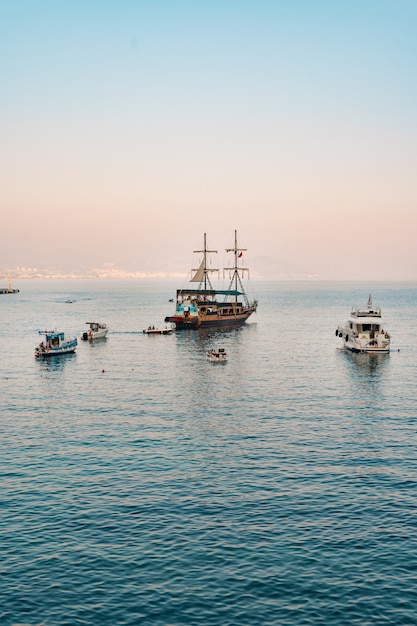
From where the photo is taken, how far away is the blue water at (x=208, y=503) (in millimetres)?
29688

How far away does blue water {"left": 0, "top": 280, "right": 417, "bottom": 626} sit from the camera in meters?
29.7

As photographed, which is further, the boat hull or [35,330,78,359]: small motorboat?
[35,330,78,359]: small motorboat

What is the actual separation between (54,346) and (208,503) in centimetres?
8051

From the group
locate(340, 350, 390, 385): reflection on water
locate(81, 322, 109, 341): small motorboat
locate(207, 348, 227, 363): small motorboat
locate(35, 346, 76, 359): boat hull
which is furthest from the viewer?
locate(81, 322, 109, 341): small motorboat

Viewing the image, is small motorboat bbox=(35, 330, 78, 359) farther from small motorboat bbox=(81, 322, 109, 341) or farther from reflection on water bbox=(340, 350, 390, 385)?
reflection on water bbox=(340, 350, 390, 385)

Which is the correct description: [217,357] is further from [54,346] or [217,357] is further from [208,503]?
[208,503]

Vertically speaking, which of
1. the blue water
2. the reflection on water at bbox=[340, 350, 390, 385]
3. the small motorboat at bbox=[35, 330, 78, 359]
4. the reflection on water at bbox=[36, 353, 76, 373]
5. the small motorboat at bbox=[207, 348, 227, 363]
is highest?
the small motorboat at bbox=[35, 330, 78, 359]

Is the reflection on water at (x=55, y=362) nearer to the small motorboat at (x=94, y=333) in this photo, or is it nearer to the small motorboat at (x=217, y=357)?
the small motorboat at (x=94, y=333)

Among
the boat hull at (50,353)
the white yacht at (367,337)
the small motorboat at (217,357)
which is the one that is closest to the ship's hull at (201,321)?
the boat hull at (50,353)

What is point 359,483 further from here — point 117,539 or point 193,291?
point 193,291

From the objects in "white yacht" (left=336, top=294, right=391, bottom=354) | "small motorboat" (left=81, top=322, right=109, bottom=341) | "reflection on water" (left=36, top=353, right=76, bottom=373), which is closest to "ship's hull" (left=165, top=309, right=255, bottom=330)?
"small motorboat" (left=81, top=322, right=109, bottom=341)

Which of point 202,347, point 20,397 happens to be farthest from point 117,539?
point 202,347

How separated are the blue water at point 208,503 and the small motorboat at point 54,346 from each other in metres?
28.1

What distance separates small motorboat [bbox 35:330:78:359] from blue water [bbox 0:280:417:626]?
28.1 m
